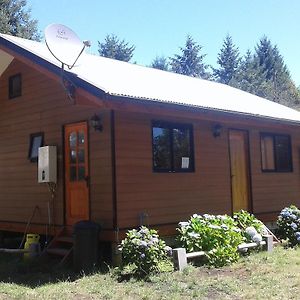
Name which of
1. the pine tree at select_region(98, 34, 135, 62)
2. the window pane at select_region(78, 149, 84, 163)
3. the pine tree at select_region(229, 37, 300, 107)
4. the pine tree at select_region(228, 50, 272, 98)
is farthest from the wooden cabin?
the pine tree at select_region(98, 34, 135, 62)

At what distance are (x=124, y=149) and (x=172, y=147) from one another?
1397mm

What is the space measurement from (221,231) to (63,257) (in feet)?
10.2

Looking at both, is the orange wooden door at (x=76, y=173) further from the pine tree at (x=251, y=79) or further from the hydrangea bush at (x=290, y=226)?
the pine tree at (x=251, y=79)

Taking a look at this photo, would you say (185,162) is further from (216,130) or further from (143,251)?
(143,251)

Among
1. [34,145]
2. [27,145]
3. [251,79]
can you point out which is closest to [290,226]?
[34,145]

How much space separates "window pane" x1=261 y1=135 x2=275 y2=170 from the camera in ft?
43.2

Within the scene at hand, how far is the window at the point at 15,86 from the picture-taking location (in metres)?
12.4

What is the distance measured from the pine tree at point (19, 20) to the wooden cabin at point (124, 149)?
3076 cm

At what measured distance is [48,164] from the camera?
1053 cm

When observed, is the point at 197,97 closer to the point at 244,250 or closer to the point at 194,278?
the point at 244,250

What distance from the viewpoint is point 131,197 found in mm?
9461

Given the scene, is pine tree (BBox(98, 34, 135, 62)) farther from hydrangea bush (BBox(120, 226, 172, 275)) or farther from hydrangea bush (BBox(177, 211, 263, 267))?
hydrangea bush (BBox(120, 226, 172, 275))

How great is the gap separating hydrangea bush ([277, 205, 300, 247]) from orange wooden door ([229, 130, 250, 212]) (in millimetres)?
1391

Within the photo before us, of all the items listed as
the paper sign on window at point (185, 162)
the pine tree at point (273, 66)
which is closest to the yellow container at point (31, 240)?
the paper sign on window at point (185, 162)
